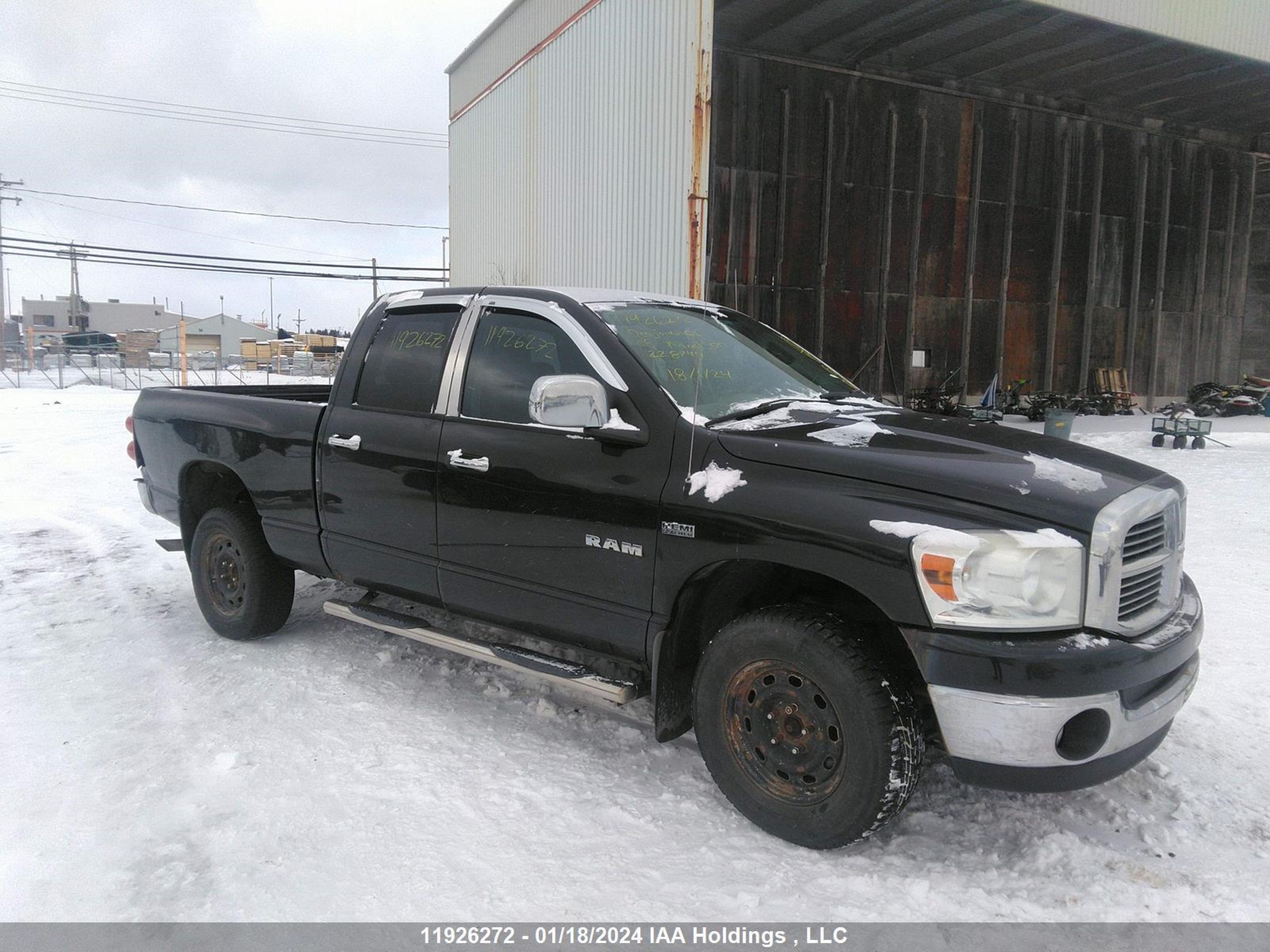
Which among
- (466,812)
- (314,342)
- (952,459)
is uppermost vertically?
(314,342)

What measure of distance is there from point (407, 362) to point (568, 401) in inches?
53.8

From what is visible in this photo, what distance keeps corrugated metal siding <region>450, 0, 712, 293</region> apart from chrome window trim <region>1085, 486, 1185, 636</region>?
30.2 ft

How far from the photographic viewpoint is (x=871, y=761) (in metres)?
2.71

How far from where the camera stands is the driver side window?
364 cm

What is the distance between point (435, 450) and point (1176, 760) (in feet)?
11.1

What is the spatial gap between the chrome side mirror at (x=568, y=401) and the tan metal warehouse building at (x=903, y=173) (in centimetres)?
870

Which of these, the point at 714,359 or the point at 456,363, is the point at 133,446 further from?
the point at 714,359

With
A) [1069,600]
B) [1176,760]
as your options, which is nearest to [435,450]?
[1069,600]

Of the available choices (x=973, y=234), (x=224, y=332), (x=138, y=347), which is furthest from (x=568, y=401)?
(x=224, y=332)

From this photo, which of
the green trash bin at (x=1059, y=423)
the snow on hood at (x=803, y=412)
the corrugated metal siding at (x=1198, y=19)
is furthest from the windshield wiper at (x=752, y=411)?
the corrugated metal siding at (x=1198, y=19)

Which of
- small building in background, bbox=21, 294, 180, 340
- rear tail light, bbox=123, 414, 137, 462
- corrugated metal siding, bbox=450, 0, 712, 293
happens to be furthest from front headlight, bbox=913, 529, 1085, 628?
small building in background, bbox=21, 294, 180, 340

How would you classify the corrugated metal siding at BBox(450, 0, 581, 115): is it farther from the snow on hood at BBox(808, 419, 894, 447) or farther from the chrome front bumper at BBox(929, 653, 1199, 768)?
the chrome front bumper at BBox(929, 653, 1199, 768)

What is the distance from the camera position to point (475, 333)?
3957 millimetres

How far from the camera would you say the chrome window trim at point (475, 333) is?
3447mm
